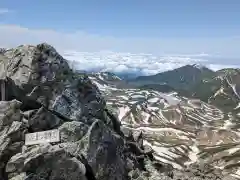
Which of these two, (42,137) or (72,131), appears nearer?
(42,137)

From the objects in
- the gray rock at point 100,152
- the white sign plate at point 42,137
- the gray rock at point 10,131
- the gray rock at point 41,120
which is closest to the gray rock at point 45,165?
the gray rock at point 100,152

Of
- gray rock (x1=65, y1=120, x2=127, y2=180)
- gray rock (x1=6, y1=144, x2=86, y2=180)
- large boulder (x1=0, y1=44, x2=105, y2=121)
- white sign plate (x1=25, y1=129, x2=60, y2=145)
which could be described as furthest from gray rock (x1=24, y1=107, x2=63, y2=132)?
gray rock (x1=6, y1=144, x2=86, y2=180)

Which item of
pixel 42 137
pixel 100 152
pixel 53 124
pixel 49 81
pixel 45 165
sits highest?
pixel 49 81

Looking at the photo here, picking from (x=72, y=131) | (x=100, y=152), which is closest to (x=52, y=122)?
(x=72, y=131)

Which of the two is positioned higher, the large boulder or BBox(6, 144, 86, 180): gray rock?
the large boulder

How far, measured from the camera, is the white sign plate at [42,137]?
138 ft

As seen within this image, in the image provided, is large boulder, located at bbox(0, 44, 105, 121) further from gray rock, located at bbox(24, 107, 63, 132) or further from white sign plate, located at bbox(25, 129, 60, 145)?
white sign plate, located at bbox(25, 129, 60, 145)

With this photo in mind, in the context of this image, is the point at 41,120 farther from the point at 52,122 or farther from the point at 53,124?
the point at 53,124

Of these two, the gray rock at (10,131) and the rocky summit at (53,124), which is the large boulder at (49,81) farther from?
the gray rock at (10,131)

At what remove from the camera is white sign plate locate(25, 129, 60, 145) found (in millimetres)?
42000

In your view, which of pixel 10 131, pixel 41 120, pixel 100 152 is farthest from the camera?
pixel 41 120

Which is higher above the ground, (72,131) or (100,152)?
(72,131)

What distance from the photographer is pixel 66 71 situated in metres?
56.0

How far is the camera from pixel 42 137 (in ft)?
140
